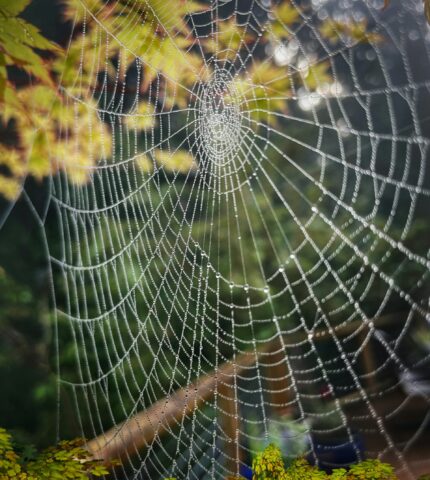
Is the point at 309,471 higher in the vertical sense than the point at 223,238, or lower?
lower

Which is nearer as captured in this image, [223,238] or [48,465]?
[48,465]

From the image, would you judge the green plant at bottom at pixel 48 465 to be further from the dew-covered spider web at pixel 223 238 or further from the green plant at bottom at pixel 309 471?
the green plant at bottom at pixel 309 471

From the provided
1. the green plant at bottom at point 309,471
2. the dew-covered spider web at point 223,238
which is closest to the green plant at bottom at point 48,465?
the dew-covered spider web at point 223,238

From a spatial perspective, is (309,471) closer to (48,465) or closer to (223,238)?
(48,465)

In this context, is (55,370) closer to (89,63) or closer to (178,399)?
(178,399)

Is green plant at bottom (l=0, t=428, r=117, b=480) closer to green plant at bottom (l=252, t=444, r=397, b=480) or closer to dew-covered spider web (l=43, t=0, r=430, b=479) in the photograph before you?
dew-covered spider web (l=43, t=0, r=430, b=479)

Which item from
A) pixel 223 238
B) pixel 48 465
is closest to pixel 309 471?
pixel 48 465

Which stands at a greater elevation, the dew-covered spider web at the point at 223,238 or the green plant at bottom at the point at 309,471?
the dew-covered spider web at the point at 223,238
